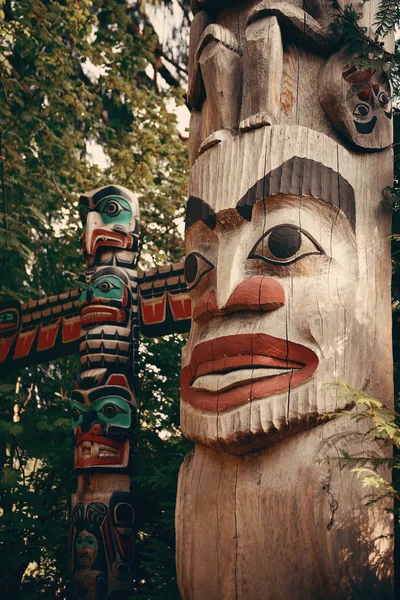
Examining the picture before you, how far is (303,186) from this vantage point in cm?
412

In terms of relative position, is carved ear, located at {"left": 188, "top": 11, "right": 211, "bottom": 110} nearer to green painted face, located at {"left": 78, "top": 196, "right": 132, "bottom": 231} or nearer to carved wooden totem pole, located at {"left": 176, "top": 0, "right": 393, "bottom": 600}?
carved wooden totem pole, located at {"left": 176, "top": 0, "right": 393, "bottom": 600}

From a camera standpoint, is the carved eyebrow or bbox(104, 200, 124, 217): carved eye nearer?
bbox(104, 200, 124, 217): carved eye

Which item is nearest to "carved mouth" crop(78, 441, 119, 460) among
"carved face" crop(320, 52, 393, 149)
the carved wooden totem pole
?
the carved wooden totem pole

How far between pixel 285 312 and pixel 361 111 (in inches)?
47.5

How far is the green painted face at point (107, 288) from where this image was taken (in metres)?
7.41

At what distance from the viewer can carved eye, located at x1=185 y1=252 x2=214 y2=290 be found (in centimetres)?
435

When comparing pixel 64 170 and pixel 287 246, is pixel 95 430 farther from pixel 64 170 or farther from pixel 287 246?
pixel 64 170

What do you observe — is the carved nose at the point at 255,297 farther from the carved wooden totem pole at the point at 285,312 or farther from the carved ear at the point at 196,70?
the carved ear at the point at 196,70

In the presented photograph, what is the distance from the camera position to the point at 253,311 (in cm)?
403

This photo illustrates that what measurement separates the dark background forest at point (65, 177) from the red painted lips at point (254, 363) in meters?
3.38

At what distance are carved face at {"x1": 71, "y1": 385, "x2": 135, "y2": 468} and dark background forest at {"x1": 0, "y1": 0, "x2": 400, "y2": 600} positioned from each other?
0.54 meters

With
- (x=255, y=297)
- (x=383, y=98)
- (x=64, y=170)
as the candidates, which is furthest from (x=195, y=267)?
(x=64, y=170)

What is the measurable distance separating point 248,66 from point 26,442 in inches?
190

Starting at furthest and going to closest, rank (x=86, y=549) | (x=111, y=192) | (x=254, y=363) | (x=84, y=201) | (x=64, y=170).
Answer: (x=64, y=170) < (x=84, y=201) < (x=111, y=192) < (x=86, y=549) < (x=254, y=363)
